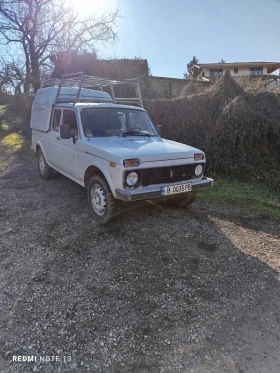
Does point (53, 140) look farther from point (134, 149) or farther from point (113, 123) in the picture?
point (134, 149)

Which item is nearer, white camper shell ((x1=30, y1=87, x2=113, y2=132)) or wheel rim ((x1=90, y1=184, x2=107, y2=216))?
wheel rim ((x1=90, y1=184, x2=107, y2=216))

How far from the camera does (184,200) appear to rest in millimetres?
5172

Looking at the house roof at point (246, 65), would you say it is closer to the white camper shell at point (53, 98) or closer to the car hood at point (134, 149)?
the white camper shell at point (53, 98)

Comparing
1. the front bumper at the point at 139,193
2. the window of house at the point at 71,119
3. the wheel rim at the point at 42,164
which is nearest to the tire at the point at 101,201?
the front bumper at the point at 139,193

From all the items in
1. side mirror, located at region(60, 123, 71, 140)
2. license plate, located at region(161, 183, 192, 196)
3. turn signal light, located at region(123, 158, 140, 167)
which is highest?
side mirror, located at region(60, 123, 71, 140)

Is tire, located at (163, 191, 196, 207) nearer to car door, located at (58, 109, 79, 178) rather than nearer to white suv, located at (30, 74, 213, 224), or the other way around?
white suv, located at (30, 74, 213, 224)

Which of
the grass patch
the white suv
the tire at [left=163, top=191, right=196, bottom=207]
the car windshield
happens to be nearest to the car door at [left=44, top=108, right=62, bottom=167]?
the white suv

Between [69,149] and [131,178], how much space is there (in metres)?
1.92

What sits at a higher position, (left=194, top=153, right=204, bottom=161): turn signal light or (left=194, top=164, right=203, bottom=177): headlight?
(left=194, top=153, right=204, bottom=161): turn signal light

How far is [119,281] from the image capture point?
317 centimetres

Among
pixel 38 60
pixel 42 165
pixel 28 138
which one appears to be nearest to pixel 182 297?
pixel 42 165

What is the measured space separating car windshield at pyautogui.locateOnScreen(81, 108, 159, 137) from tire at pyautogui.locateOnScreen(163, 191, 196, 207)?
1.35 meters

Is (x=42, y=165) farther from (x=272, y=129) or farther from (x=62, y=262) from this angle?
(x=272, y=129)

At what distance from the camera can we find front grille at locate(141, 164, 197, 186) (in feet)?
13.4
